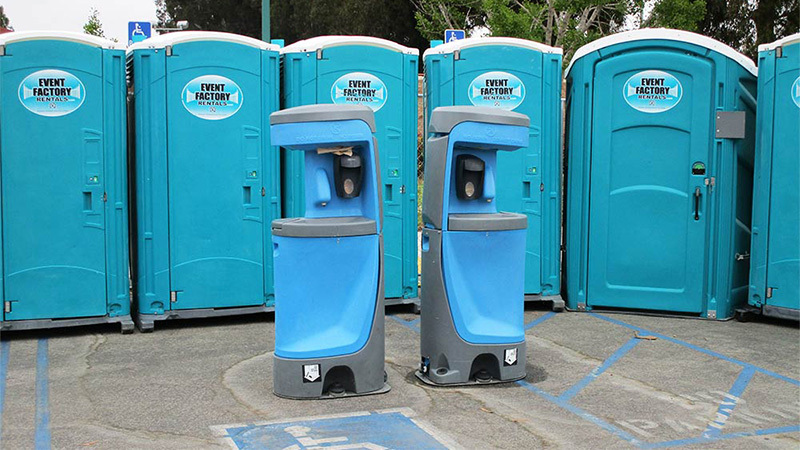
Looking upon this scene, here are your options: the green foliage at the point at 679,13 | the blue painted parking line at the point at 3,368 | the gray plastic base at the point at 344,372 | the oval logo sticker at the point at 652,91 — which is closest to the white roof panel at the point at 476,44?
the oval logo sticker at the point at 652,91

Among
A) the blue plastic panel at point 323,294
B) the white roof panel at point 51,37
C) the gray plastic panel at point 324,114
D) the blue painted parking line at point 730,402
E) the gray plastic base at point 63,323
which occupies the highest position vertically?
the white roof panel at point 51,37

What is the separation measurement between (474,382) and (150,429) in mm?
2054

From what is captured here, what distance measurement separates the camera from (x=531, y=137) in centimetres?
771

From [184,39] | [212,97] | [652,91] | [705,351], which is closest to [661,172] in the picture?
[652,91]

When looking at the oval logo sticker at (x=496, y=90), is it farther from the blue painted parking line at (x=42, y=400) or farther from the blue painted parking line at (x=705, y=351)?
the blue painted parking line at (x=42, y=400)

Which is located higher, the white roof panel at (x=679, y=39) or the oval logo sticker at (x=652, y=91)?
the white roof panel at (x=679, y=39)

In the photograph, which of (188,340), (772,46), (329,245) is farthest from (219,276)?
(772,46)

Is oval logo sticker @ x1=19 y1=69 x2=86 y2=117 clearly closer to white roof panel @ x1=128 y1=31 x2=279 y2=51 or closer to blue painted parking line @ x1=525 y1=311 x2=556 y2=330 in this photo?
white roof panel @ x1=128 y1=31 x2=279 y2=51

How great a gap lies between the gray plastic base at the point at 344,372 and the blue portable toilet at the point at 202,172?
82.6 inches

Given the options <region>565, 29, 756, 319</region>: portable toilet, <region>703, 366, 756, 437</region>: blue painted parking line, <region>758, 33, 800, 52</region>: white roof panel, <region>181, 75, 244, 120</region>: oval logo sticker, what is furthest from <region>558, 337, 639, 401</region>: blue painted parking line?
<region>181, 75, 244, 120</region>: oval logo sticker

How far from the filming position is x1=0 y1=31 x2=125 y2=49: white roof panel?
6.52m

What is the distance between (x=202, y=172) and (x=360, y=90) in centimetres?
156

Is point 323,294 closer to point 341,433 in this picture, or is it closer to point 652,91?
point 341,433

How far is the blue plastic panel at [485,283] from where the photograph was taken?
17.5ft
